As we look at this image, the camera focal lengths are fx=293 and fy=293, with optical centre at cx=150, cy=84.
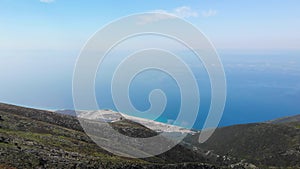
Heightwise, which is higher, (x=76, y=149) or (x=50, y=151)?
(x=50, y=151)

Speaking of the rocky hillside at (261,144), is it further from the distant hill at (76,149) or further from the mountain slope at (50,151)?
the mountain slope at (50,151)

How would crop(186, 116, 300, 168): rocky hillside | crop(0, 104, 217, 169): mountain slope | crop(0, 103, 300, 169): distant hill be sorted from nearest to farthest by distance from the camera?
crop(0, 104, 217, 169): mountain slope, crop(0, 103, 300, 169): distant hill, crop(186, 116, 300, 168): rocky hillside

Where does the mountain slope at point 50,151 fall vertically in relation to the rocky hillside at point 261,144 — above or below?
above

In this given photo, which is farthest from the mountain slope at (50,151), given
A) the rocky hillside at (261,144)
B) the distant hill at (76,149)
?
the rocky hillside at (261,144)

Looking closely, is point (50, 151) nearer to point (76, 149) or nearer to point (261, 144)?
point (76, 149)

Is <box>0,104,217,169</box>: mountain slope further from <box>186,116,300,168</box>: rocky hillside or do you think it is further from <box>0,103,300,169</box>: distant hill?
<box>186,116,300,168</box>: rocky hillside

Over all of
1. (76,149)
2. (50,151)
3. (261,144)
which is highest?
(50,151)

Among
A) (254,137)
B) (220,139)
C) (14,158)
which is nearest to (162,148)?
(14,158)

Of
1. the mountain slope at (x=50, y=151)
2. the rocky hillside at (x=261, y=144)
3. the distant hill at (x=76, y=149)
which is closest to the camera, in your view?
the mountain slope at (x=50, y=151)

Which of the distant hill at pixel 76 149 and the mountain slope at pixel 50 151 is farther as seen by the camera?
the distant hill at pixel 76 149

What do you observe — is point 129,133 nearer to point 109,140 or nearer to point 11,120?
point 109,140

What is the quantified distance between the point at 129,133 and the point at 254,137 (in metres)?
88.7

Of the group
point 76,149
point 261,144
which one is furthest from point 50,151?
point 261,144

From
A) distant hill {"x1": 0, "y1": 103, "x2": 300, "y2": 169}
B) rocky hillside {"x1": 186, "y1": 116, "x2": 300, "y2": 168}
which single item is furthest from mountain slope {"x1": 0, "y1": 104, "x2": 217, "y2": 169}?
rocky hillside {"x1": 186, "y1": 116, "x2": 300, "y2": 168}
